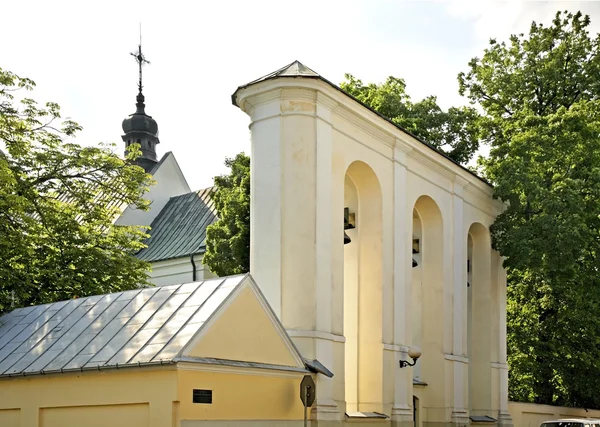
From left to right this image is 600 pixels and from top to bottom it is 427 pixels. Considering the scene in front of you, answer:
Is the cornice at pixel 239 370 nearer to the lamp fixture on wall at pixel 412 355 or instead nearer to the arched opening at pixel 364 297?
the arched opening at pixel 364 297

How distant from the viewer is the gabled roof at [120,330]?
1223 centimetres

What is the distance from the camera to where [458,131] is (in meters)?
30.8

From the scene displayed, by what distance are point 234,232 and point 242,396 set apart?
44.7 feet

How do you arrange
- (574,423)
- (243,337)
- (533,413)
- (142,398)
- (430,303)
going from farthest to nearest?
(533,413)
(430,303)
(574,423)
(243,337)
(142,398)

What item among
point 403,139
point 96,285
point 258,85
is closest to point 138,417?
point 258,85

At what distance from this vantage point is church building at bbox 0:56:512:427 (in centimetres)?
1245

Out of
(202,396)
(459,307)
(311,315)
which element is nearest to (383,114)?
(459,307)

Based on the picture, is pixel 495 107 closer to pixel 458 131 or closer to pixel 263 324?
pixel 458 131

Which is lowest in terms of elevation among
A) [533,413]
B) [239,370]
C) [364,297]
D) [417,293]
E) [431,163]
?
[533,413]

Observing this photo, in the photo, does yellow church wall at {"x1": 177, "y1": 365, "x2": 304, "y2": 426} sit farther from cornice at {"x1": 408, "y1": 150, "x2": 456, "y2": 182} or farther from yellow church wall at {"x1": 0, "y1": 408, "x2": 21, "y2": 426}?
cornice at {"x1": 408, "y1": 150, "x2": 456, "y2": 182}

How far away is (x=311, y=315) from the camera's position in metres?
16.5

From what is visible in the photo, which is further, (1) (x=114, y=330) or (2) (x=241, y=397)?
(1) (x=114, y=330)

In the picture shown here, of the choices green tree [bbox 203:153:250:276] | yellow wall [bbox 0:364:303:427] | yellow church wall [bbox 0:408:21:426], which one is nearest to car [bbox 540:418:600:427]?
green tree [bbox 203:153:250:276]

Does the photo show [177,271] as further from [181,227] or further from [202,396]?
[202,396]
